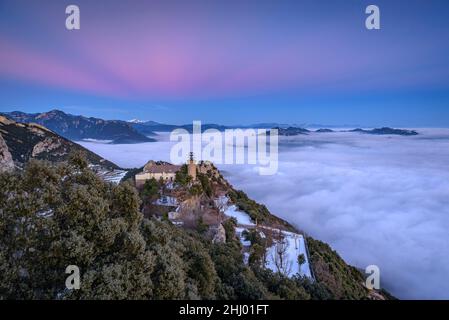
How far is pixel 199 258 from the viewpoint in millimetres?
9641

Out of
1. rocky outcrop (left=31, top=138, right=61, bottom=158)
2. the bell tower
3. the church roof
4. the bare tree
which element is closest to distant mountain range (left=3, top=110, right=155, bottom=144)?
rocky outcrop (left=31, top=138, right=61, bottom=158)

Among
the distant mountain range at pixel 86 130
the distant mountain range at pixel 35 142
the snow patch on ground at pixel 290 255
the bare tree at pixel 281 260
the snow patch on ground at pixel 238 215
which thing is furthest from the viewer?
the distant mountain range at pixel 86 130

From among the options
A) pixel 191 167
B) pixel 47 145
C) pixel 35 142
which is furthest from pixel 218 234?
pixel 47 145

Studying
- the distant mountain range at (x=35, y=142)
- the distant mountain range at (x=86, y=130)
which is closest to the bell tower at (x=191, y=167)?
the distant mountain range at (x=35, y=142)

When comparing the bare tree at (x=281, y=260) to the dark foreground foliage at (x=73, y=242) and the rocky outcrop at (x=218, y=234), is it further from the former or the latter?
the dark foreground foliage at (x=73, y=242)

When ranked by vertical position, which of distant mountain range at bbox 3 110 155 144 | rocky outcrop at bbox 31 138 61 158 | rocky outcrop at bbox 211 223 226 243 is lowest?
rocky outcrop at bbox 211 223 226 243

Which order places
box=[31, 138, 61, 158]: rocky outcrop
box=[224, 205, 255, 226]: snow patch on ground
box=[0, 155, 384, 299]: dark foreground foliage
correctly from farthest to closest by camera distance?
1. box=[31, 138, 61, 158]: rocky outcrop
2. box=[224, 205, 255, 226]: snow patch on ground
3. box=[0, 155, 384, 299]: dark foreground foliage

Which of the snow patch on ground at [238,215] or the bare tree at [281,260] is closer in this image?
the bare tree at [281,260]

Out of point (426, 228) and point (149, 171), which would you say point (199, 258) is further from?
point (426, 228)

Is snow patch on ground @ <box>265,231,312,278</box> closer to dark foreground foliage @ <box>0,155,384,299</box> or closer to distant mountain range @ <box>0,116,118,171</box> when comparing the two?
dark foreground foliage @ <box>0,155,384,299</box>

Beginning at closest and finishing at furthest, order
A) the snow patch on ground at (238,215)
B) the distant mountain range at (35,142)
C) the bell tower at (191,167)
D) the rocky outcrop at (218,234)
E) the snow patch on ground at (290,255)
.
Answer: the snow patch on ground at (290,255)
the rocky outcrop at (218,234)
the snow patch on ground at (238,215)
the bell tower at (191,167)
the distant mountain range at (35,142)
